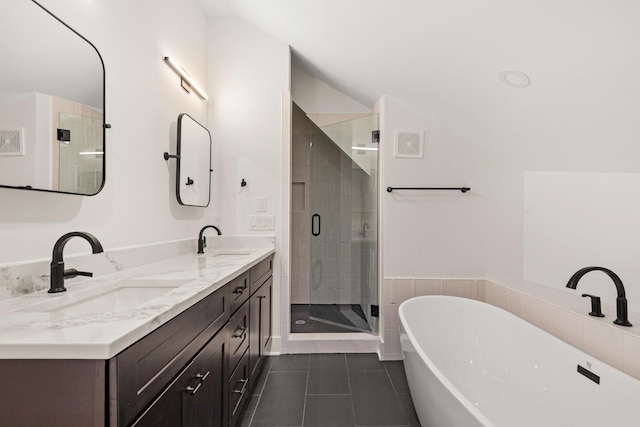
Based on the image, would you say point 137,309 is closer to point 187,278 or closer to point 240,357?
point 187,278

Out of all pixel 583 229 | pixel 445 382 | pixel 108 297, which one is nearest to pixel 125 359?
pixel 108 297

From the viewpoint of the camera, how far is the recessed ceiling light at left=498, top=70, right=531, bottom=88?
1.48 metres

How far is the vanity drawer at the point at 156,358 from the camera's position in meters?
0.64

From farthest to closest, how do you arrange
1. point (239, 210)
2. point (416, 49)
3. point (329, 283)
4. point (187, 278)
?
point (329, 283), point (239, 210), point (416, 49), point (187, 278)

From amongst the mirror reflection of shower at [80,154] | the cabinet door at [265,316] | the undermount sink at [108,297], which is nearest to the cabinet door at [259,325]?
the cabinet door at [265,316]

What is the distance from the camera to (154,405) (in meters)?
0.76

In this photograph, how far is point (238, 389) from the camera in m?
1.50

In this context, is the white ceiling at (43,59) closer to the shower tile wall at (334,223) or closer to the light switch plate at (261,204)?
the light switch plate at (261,204)

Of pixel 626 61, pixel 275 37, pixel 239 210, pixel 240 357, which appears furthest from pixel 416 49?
A: pixel 240 357

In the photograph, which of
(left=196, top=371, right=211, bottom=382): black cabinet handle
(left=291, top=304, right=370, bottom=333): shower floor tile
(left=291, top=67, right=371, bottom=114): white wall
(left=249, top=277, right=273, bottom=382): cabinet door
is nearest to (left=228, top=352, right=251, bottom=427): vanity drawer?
(left=249, top=277, right=273, bottom=382): cabinet door

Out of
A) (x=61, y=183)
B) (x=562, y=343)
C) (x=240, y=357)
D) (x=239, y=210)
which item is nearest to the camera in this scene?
(x=61, y=183)

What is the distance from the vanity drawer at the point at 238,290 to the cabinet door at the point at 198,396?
17 cm

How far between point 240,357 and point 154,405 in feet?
2.80

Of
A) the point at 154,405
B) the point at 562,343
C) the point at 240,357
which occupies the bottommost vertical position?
the point at 240,357
